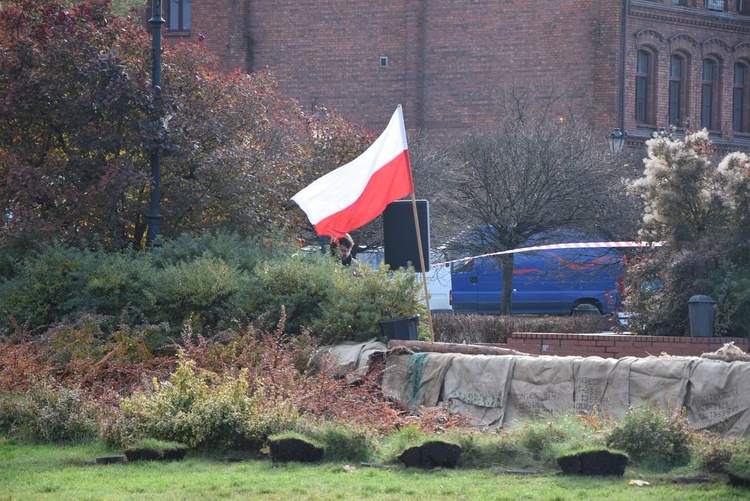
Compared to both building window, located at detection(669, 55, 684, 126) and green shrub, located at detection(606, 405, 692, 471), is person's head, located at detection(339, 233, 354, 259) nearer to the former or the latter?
green shrub, located at detection(606, 405, 692, 471)

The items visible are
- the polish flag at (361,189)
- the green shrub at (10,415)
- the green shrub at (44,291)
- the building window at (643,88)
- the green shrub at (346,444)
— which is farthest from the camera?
the building window at (643,88)

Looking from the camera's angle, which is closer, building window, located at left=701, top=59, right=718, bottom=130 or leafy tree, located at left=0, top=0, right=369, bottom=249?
leafy tree, located at left=0, top=0, right=369, bottom=249

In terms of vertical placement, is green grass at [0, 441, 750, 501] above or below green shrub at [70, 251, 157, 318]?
below

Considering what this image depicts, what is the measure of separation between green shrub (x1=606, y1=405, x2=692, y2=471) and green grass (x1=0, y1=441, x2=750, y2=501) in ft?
0.66

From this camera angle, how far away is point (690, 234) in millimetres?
14188

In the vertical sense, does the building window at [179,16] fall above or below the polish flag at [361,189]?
above

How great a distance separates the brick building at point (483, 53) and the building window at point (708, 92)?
5cm

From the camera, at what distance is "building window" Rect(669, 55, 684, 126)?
35.4 metres

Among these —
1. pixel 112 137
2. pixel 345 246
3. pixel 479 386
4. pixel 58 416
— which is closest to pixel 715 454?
pixel 479 386

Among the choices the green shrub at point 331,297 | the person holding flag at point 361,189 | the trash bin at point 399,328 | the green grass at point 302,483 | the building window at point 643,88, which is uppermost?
the building window at point 643,88

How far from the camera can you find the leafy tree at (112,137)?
14930 millimetres

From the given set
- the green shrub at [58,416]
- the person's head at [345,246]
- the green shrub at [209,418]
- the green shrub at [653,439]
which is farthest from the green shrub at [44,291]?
the green shrub at [653,439]

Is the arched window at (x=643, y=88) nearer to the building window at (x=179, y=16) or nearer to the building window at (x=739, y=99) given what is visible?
the building window at (x=739, y=99)

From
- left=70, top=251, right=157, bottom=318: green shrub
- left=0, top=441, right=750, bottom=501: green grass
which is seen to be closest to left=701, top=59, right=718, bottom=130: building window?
left=70, top=251, right=157, bottom=318: green shrub
